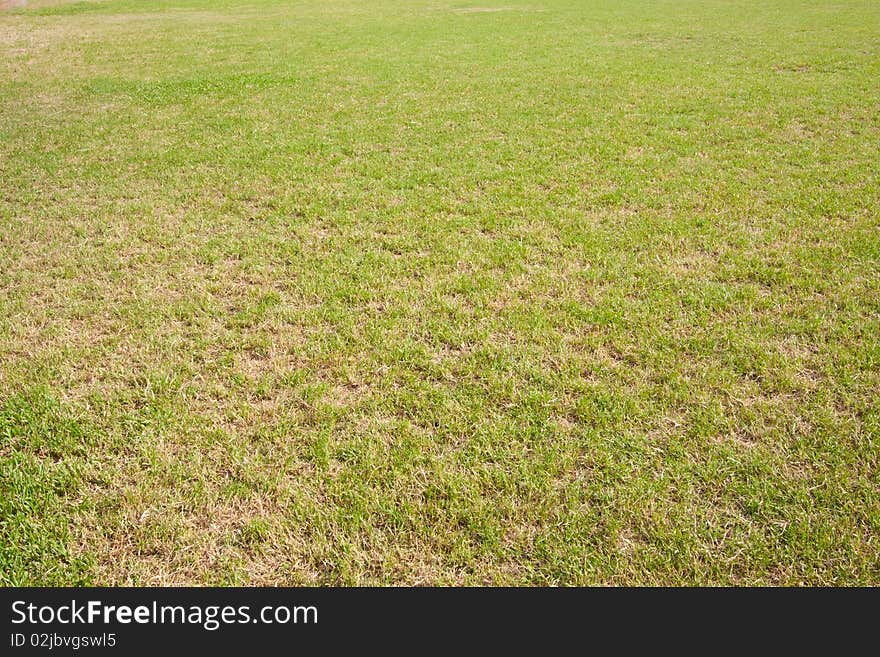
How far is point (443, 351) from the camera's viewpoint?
11.4 feet

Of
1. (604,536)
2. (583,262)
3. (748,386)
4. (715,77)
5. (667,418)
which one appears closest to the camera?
(604,536)

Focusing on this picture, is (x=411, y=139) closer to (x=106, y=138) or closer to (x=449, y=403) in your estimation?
(x=106, y=138)

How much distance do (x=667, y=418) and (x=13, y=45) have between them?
2055 cm

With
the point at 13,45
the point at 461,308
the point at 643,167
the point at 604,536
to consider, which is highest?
the point at 13,45

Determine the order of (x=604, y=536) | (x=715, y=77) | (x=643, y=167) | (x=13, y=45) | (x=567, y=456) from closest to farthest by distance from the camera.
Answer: (x=604, y=536) → (x=567, y=456) → (x=643, y=167) → (x=715, y=77) → (x=13, y=45)

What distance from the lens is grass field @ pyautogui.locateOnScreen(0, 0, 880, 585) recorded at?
2342mm

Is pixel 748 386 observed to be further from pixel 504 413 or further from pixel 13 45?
pixel 13 45

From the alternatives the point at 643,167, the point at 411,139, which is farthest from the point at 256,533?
the point at 411,139

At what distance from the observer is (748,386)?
3100mm

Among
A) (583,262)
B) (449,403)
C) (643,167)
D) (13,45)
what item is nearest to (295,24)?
(13,45)

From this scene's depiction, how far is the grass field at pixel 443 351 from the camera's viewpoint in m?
2.34

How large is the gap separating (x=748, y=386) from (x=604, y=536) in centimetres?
145

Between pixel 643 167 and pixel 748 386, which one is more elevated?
pixel 643 167

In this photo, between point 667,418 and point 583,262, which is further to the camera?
point 583,262
